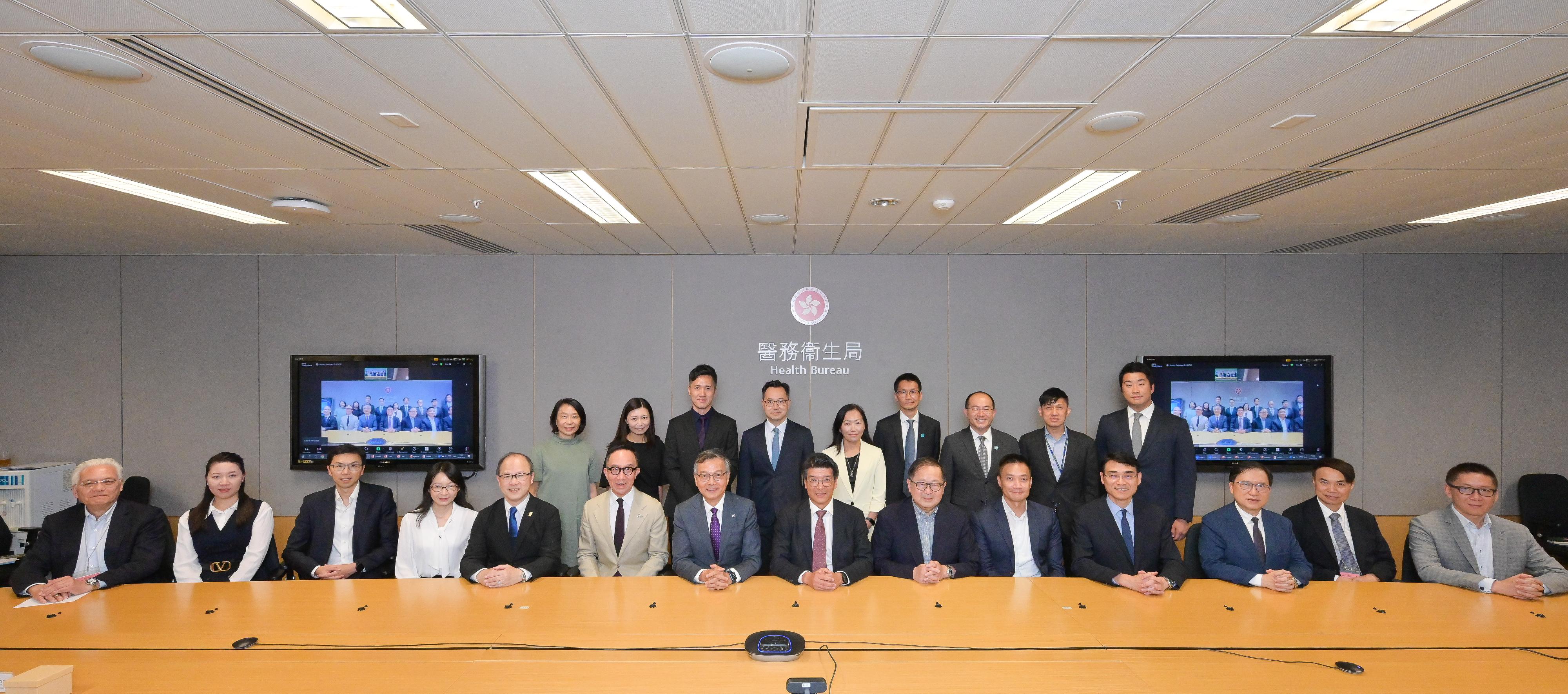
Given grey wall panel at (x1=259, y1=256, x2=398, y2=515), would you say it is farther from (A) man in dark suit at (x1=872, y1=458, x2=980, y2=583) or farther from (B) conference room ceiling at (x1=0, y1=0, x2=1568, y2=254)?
(A) man in dark suit at (x1=872, y1=458, x2=980, y2=583)

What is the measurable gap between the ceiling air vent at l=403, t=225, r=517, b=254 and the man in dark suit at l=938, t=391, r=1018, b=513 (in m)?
3.81

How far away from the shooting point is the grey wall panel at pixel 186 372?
19.4ft

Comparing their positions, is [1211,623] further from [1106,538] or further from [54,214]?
[54,214]

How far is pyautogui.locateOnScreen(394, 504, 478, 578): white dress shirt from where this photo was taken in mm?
3766

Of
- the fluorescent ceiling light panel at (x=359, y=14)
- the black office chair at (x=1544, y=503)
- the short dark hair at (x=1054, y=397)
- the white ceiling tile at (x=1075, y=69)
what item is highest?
the fluorescent ceiling light panel at (x=359, y=14)

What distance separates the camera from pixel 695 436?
5074mm

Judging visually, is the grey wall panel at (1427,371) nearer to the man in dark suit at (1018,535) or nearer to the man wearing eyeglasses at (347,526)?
the man in dark suit at (1018,535)

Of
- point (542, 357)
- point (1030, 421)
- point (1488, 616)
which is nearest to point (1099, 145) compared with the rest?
point (1488, 616)

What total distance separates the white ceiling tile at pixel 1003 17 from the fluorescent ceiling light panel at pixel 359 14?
1.47 metres

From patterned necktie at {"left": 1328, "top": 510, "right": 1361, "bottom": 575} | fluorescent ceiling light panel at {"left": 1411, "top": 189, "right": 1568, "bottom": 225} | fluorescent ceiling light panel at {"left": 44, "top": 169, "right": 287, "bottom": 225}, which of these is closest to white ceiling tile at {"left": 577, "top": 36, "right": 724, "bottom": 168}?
fluorescent ceiling light panel at {"left": 44, "top": 169, "right": 287, "bottom": 225}

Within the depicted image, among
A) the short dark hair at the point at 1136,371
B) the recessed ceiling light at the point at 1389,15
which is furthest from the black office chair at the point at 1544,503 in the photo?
the recessed ceiling light at the point at 1389,15

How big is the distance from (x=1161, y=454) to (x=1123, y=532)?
1364mm

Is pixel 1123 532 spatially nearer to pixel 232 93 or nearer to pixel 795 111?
pixel 795 111

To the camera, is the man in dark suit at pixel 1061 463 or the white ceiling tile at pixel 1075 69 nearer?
the white ceiling tile at pixel 1075 69
